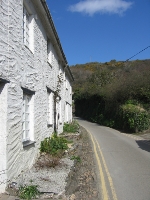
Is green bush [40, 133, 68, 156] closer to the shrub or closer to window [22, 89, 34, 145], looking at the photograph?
window [22, 89, 34, 145]

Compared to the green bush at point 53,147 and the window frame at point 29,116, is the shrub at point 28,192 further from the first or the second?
the green bush at point 53,147

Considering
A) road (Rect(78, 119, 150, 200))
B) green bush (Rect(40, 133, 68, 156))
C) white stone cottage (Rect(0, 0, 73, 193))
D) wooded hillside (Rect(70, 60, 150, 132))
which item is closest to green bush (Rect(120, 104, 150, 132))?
wooded hillside (Rect(70, 60, 150, 132))

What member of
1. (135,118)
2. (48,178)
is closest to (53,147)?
(48,178)

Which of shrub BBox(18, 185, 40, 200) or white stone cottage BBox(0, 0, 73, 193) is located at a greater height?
white stone cottage BBox(0, 0, 73, 193)

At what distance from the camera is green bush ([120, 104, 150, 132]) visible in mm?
22016

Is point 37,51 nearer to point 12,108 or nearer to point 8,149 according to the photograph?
point 12,108

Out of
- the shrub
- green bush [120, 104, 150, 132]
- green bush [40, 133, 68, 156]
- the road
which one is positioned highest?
green bush [120, 104, 150, 132]

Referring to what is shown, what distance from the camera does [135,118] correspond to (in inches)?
875

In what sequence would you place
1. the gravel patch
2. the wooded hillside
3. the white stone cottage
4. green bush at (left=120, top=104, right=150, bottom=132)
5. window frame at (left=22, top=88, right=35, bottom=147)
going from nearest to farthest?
the white stone cottage
the gravel patch
window frame at (left=22, top=88, right=35, bottom=147)
green bush at (left=120, top=104, right=150, bottom=132)
the wooded hillside

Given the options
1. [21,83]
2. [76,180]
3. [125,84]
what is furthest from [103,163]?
[125,84]

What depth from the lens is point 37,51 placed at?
932 cm

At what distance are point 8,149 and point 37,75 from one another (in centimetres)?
392

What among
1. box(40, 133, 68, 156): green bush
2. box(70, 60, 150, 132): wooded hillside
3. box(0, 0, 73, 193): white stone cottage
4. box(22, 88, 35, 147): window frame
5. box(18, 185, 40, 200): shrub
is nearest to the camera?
box(18, 185, 40, 200): shrub

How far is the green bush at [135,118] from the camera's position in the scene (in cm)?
2202
